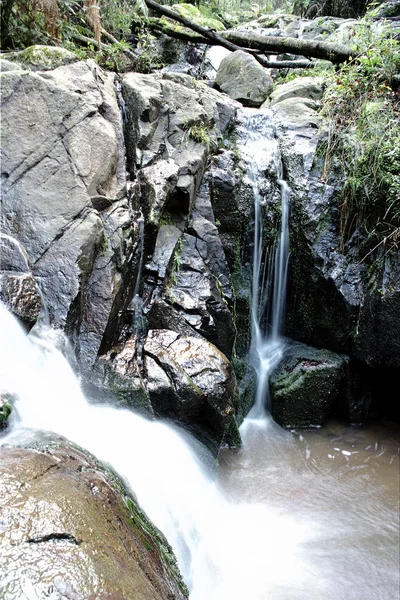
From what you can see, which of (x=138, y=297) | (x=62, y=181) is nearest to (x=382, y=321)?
(x=138, y=297)

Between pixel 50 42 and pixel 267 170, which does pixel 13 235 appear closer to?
pixel 50 42

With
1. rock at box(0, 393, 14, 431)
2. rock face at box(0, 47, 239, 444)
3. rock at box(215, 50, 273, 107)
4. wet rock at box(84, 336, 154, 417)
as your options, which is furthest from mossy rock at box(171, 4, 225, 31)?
rock at box(0, 393, 14, 431)

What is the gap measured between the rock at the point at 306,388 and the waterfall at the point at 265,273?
24cm

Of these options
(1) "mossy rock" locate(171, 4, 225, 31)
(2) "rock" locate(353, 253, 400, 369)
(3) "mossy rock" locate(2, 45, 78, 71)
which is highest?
(1) "mossy rock" locate(171, 4, 225, 31)

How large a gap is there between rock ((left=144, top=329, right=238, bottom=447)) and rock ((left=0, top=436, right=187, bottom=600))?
172 centimetres

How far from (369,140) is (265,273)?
2.27 meters

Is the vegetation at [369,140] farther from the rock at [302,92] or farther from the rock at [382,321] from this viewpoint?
the rock at [302,92]

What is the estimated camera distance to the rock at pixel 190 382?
159 inches

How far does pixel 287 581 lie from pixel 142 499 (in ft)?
5.27

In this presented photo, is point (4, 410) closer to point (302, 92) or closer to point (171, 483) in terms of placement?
point (171, 483)

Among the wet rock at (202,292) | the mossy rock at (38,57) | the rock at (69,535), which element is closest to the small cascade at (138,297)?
the wet rock at (202,292)

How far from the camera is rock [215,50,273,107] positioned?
771 centimetres

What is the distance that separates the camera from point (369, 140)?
230 inches

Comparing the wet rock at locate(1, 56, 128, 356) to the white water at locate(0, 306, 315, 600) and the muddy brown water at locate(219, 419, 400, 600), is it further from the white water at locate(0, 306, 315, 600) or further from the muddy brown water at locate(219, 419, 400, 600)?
the muddy brown water at locate(219, 419, 400, 600)
